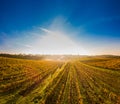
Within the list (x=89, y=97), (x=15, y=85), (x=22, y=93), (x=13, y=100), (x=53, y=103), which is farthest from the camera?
(x=15, y=85)

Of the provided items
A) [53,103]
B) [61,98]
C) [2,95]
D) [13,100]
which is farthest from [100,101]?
[2,95]

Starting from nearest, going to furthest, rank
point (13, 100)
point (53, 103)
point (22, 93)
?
point (53, 103) < point (13, 100) < point (22, 93)

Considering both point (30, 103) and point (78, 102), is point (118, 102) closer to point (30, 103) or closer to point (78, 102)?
point (78, 102)

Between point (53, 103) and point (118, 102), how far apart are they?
629 centimetres

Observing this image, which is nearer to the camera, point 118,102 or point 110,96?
point 118,102

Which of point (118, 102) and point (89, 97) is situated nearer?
point (118, 102)

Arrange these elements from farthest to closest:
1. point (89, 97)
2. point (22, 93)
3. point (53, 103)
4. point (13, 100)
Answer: point (22, 93)
point (89, 97)
point (13, 100)
point (53, 103)

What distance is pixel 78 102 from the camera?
1202 centimetres

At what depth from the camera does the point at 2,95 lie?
14.1 meters

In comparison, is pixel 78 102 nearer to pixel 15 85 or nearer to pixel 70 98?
pixel 70 98

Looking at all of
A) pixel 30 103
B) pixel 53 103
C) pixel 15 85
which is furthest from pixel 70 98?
pixel 15 85

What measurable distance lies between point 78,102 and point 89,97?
2.07 meters

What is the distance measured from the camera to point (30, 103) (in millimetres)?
11953

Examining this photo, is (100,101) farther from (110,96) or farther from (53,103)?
(53,103)
